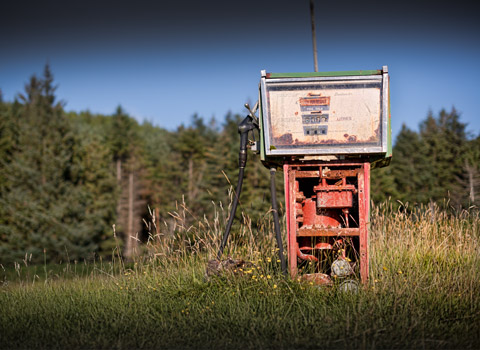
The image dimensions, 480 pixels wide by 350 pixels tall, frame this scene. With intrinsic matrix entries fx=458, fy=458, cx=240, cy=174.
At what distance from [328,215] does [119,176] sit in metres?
52.0

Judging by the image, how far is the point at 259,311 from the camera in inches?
165

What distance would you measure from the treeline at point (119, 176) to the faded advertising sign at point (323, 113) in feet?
41.3

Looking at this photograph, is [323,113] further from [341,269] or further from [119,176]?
[119,176]

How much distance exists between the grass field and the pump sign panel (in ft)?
4.54

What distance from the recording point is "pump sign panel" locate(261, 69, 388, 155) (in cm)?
479

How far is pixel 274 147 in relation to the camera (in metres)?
4.88

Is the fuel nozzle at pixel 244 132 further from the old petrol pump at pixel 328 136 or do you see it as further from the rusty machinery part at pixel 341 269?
the rusty machinery part at pixel 341 269

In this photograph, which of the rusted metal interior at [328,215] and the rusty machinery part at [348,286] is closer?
the rusty machinery part at [348,286]

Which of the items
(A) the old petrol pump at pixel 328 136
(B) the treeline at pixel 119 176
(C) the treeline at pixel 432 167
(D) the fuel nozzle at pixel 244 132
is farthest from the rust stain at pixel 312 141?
(C) the treeline at pixel 432 167

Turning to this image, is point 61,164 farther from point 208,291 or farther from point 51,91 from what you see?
point 208,291

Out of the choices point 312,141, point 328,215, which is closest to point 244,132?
point 312,141

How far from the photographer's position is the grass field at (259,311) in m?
3.60

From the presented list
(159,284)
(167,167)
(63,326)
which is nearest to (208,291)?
(159,284)

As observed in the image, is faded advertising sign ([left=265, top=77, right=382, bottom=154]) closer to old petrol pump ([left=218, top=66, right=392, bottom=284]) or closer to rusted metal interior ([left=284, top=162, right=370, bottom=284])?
old petrol pump ([left=218, top=66, right=392, bottom=284])
